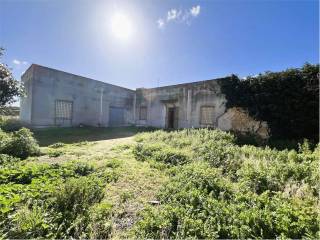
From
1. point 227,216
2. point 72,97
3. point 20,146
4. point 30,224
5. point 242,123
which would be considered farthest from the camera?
point 72,97

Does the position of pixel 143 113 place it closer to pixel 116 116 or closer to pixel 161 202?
pixel 116 116

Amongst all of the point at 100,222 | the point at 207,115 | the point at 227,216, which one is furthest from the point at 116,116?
the point at 227,216

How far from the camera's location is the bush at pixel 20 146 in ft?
22.7

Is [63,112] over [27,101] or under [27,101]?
under

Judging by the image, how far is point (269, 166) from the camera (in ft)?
16.3

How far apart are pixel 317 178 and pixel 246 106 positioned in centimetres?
803

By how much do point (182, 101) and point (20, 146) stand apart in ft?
37.3

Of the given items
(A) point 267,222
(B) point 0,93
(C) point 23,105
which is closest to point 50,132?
(C) point 23,105

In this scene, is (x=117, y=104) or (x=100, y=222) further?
(x=117, y=104)

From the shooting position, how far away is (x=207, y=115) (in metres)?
14.5

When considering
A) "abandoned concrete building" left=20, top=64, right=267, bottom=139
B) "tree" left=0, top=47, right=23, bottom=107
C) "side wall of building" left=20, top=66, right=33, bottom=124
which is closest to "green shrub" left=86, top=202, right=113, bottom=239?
"tree" left=0, top=47, right=23, bottom=107

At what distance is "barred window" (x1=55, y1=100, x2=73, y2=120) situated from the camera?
15578 mm

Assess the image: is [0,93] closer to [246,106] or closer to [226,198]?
[226,198]

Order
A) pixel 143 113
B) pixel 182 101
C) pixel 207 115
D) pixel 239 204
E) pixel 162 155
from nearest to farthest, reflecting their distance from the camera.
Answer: pixel 239 204
pixel 162 155
pixel 207 115
pixel 182 101
pixel 143 113
